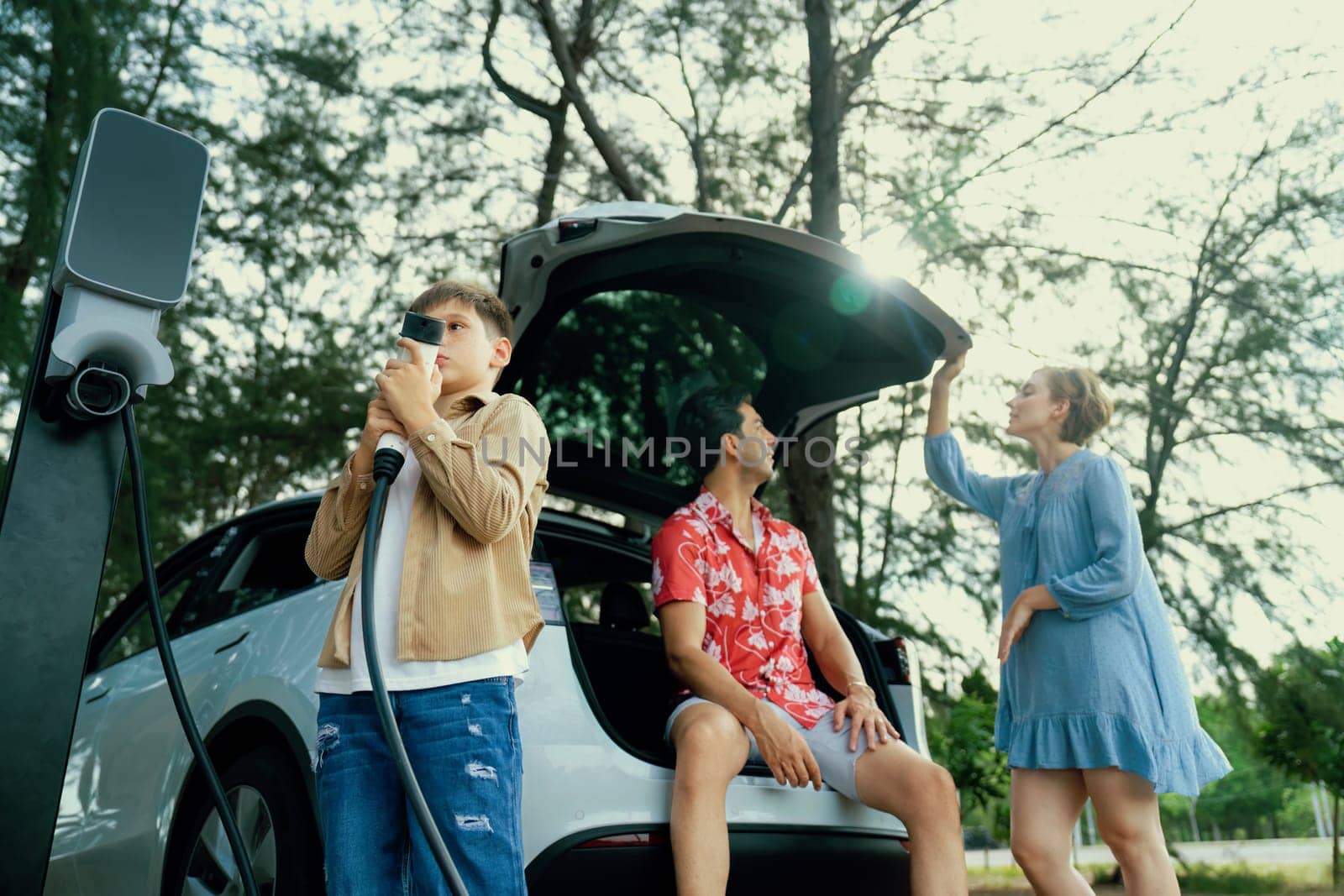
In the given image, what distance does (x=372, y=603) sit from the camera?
5.47ft

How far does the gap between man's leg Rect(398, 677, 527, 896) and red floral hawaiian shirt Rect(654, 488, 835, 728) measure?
3.36ft

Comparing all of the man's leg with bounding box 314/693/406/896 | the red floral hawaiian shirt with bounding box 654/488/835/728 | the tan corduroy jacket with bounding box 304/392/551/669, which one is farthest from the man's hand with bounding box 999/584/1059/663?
the man's leg with bounding box 314/693/406/896

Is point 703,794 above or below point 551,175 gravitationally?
below

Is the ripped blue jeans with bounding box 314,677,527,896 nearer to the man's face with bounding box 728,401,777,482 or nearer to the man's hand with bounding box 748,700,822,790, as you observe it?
the man's hand with bounding box 748,700,822,790

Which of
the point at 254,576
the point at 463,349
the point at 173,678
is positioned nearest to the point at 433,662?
the point at 173,678

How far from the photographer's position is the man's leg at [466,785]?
1.73 m

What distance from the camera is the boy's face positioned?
2.11m

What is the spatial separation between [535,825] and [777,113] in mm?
5753

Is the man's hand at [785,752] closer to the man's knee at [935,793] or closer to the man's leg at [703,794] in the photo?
the man's leg at [703,794]

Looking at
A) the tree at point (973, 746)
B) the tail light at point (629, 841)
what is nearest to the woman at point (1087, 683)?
the tail light at point (629, 841)

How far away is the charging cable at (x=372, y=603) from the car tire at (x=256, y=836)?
68cm

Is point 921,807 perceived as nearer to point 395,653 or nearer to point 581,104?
point 395,653

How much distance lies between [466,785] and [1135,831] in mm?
1841

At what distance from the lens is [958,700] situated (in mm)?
7328
